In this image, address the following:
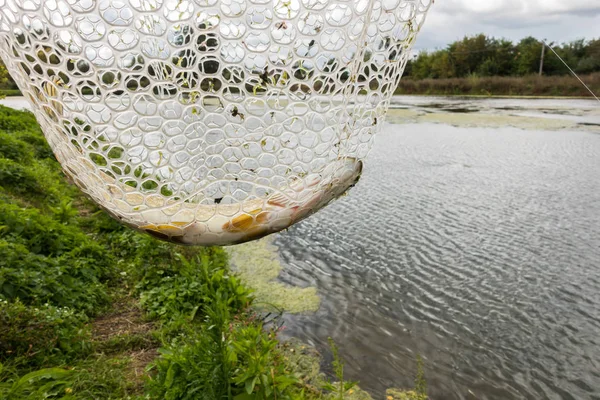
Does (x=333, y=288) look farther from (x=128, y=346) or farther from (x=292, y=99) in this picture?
(x=292, y=99)

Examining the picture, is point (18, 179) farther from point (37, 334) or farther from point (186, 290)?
point (37, 334)

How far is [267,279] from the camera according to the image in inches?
136

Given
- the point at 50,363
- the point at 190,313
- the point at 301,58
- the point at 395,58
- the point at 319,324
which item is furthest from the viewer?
the point at 319,324

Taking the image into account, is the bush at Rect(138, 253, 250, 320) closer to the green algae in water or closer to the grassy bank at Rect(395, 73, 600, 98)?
the green algae in water

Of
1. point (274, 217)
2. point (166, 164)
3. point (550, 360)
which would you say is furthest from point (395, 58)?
point (550, 360)

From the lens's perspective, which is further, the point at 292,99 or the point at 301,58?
the point at 292,99

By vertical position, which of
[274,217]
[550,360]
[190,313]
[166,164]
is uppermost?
[166,164]

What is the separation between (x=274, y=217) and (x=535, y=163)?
6551 mm

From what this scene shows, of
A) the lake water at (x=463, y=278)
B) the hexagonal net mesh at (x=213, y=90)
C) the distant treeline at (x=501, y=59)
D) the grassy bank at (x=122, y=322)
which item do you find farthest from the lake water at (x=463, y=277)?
the distant treeline at (x=501, y=59)

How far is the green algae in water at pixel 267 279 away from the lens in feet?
10.2

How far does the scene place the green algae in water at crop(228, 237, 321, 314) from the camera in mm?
3102

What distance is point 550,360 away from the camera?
260 cm

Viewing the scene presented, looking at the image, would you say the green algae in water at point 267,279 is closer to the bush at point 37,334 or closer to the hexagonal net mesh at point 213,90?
the bush at point 37,334

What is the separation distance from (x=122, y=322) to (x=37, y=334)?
52 centimetres
